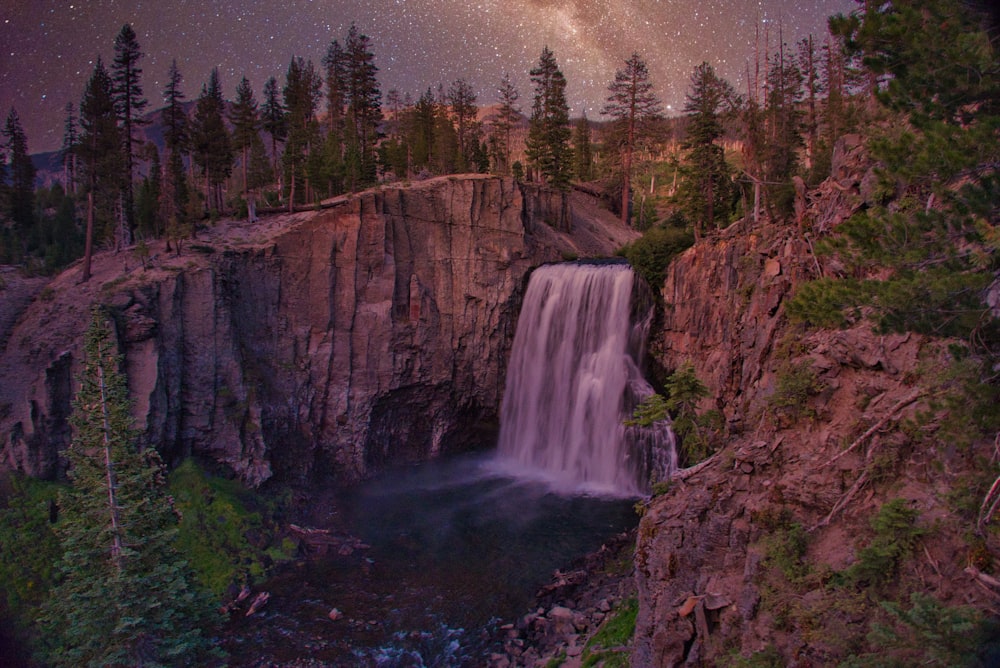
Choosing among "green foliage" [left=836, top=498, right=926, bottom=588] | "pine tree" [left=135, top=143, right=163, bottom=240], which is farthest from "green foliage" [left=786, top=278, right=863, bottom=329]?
"pine tree" [left=135, top=143, right=163, bottom=240]

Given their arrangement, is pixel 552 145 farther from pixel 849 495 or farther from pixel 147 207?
pixel 849 495

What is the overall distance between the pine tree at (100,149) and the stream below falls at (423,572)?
1895 centimetres

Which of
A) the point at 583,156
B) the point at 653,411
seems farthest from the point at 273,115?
the point at 653,411

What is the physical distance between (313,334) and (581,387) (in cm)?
1402

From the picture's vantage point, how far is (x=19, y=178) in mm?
47969

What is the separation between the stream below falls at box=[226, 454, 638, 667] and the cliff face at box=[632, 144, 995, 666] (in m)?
8.39

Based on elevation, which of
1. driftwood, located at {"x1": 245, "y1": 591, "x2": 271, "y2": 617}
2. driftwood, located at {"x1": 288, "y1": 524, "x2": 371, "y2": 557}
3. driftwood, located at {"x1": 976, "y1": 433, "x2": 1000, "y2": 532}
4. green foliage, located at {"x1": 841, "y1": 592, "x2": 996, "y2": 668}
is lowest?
driftwood, located at {"x1": 245, "y1": 591, "x2": 271, "y2": 617}

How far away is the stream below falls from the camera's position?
1598 cm

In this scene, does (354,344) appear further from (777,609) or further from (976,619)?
(976,619)

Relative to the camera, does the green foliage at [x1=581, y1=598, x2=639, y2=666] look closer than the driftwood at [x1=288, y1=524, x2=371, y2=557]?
Yes

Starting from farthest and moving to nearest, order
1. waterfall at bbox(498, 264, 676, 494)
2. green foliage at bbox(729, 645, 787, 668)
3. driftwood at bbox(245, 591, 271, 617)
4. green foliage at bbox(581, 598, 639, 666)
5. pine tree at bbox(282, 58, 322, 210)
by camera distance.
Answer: pine tree at bbox(282, 58, 322, 210)
waterfall at bbox(498, 264, 676, 494)
driftwood at bbox(245, 591, 271, 617)
green foliage at bbox(581, 598, 639, 666)
green foliage at bbox(729, 645, 787, 668)

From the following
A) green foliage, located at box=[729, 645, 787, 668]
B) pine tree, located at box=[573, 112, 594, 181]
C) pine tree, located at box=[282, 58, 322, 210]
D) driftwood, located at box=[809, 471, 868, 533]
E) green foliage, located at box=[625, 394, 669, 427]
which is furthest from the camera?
pine tree, located at box=[573, 112, 594, 181]

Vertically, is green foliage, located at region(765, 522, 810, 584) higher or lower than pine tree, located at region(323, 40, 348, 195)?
lower

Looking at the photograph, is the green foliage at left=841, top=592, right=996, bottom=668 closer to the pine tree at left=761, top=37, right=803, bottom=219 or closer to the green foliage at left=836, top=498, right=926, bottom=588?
the green foliage at left=836, top=498, right=926, bottom=588
